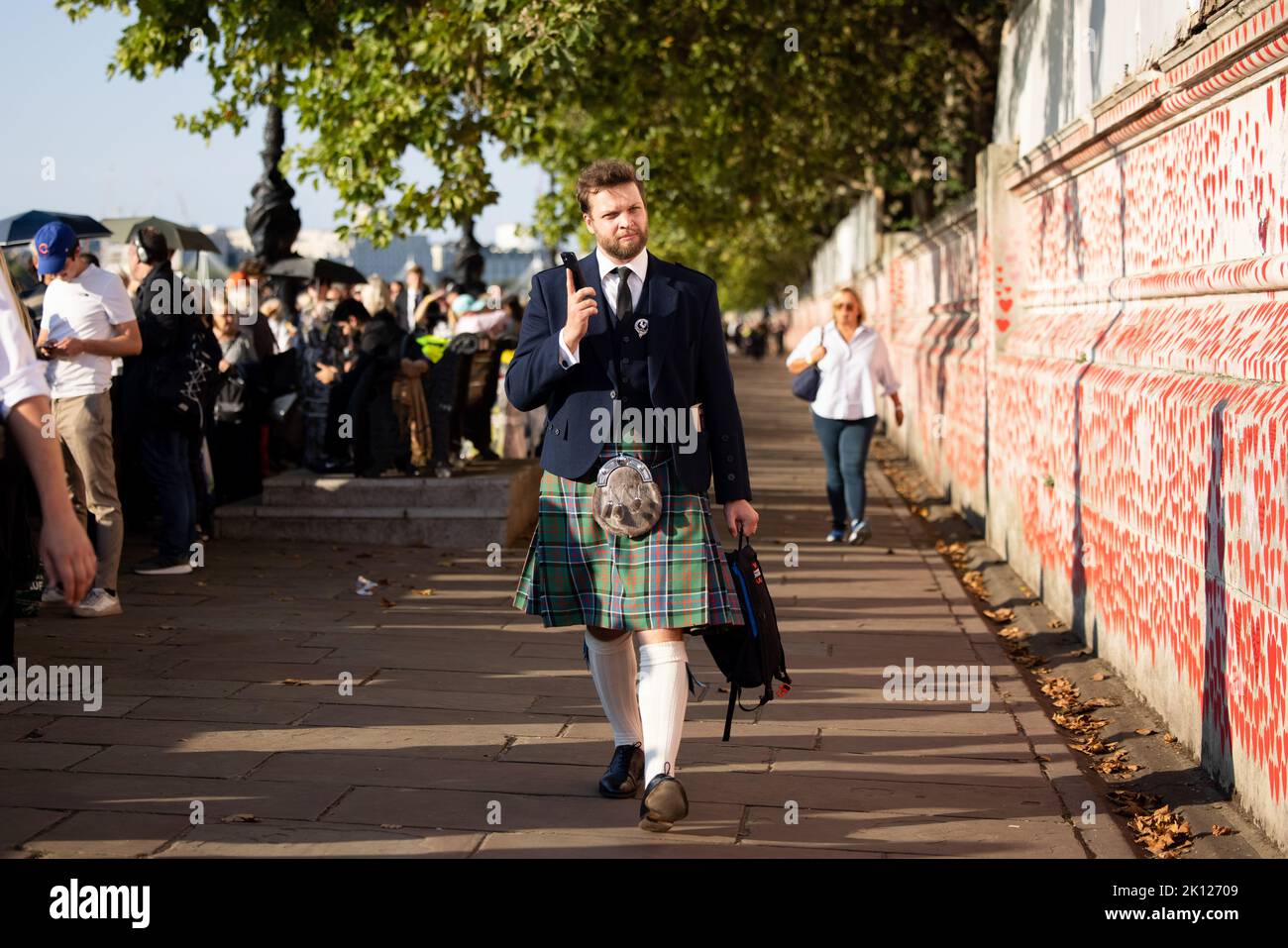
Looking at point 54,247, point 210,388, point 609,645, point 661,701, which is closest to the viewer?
point 661,701

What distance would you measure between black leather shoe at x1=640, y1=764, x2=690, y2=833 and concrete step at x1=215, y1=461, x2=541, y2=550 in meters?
6.74

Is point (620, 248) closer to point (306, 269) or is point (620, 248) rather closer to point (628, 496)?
point (628, 496)

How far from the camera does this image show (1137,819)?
17.6ft

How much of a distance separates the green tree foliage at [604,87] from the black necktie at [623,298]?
737cm

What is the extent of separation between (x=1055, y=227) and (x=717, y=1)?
301 inches

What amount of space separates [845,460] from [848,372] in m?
0.60

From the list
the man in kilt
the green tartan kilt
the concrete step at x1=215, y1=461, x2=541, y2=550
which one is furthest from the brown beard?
the concrete step at x1=215, y1=461, x2=541, y2=550

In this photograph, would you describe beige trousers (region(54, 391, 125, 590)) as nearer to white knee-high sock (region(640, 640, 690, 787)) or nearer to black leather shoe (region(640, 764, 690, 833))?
white knee-high sock (region(640, 640, 690, 787))

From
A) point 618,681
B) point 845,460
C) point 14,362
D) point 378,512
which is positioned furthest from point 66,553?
point 845,460

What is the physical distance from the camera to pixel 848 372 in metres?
12.1

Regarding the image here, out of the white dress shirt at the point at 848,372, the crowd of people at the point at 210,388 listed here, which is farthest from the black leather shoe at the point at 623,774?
the white dress shirt at the point at 848,372

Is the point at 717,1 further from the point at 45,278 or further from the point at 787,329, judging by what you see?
the point at 787,329

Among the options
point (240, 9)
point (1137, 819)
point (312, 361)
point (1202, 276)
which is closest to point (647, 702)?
point (1137, 819)

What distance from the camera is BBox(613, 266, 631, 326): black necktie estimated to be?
5164 mm
